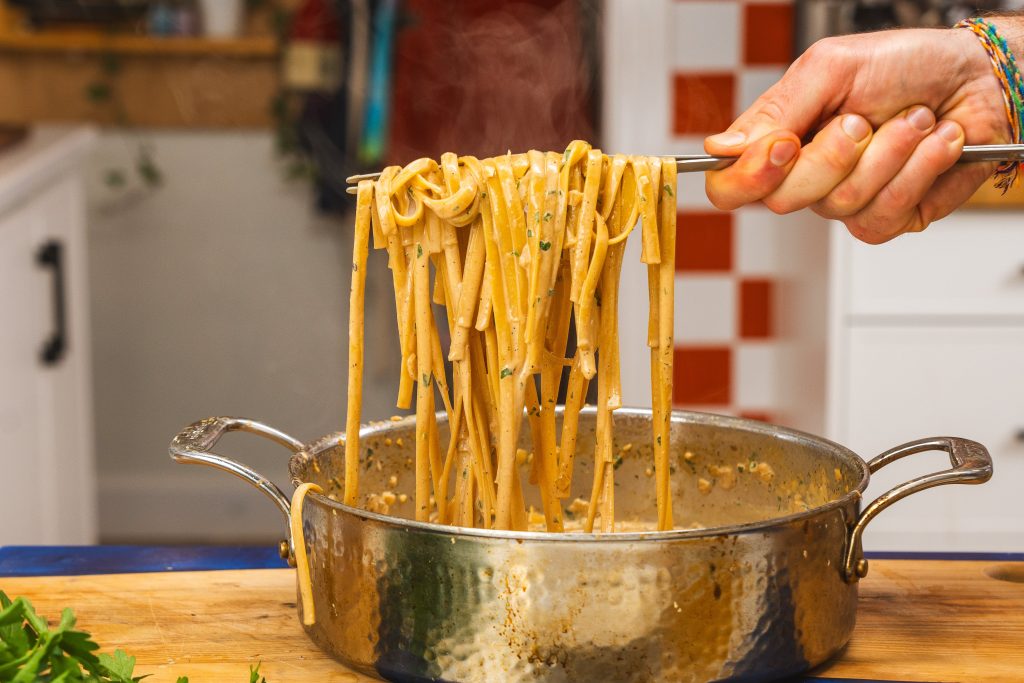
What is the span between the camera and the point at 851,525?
0.88 meters

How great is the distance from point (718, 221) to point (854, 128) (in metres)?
1.33

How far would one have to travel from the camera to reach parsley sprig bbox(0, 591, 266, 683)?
709 mm

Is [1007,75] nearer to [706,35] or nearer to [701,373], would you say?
[706,35]

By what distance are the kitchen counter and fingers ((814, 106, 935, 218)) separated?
0.35 m

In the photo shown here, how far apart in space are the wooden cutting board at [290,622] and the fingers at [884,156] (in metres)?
0.35

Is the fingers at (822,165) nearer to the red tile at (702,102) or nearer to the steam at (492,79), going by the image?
the red tile at (702,102)

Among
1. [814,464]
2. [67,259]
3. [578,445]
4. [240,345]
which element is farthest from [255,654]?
[240,345]

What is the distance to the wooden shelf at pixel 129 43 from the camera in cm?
315

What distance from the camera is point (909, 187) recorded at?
3.76ft

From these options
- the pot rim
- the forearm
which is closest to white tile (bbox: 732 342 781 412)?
the forearm

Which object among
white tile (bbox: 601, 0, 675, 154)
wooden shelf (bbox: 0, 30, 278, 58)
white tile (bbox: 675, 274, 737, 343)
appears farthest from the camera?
wooden shelf (bbox: 0, 30, 278, 58)

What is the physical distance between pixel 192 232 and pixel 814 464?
2.57m

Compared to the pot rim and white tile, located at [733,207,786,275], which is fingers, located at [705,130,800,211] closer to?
the pot rim

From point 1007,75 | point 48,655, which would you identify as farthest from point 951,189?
point 48,655
